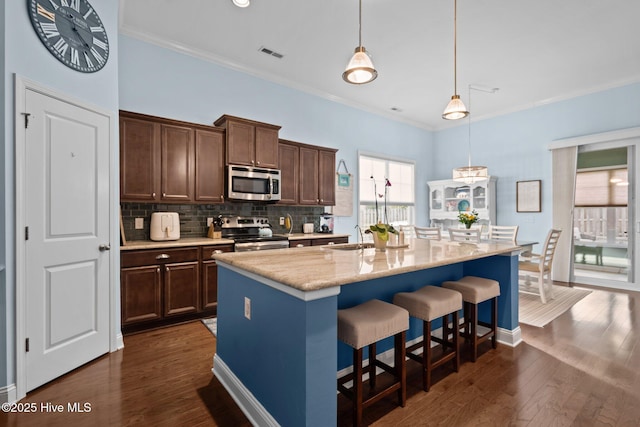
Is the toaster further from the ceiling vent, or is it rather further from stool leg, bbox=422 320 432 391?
stool leg, bbox=422 320 432 391

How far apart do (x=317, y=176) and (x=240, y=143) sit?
138 cm

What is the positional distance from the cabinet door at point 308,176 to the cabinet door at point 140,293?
7.32ft

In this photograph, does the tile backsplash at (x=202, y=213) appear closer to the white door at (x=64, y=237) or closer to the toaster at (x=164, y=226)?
the toaster at (x=164, y=226)

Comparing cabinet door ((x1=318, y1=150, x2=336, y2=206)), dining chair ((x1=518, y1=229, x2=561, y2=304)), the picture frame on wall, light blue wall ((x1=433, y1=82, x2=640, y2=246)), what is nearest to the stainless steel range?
cabinet door ((x1=318, y1=150, x2=336, y2=206))

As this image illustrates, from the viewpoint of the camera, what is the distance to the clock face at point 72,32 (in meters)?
2.18

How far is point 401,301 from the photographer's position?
2.22 meters

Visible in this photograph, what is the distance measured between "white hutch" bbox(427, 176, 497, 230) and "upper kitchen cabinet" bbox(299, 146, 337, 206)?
2938mm

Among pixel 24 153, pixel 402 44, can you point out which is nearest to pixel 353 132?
pixel 402 44

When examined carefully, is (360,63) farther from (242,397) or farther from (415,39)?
(242,397)

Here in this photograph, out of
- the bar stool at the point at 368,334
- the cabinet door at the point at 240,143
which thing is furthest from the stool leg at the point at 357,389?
the cabinet door at the point at 240,143

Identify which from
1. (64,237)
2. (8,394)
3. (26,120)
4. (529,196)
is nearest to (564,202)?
(529,196)

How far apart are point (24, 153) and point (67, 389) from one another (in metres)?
1.65

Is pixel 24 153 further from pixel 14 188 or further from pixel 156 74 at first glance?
pixel 156 74

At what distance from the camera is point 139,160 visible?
129 inches
